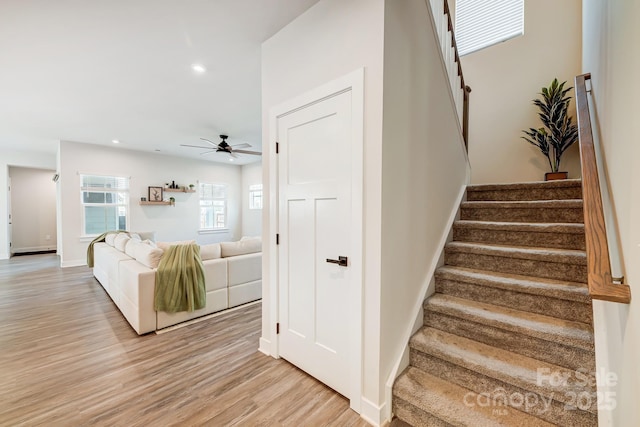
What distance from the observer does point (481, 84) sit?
3.96 metres

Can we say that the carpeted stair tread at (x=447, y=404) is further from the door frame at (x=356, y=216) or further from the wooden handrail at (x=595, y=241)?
the wooden handrail at (x=595, y=241)

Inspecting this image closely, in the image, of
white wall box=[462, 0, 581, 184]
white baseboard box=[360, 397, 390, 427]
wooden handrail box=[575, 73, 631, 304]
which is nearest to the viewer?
wooden handrail box=[575, 73, 631, 304]

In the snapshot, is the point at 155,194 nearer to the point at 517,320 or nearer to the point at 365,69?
the point at 365,69

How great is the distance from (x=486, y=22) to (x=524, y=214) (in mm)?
3306

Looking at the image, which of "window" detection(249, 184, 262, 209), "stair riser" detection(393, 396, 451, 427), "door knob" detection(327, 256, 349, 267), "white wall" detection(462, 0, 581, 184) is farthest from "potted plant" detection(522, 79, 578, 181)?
"window" detection(249, 184, 262, 209)

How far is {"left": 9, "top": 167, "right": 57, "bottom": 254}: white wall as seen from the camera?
24.5 ft

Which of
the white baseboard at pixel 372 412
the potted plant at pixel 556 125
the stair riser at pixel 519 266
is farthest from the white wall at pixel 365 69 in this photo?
the potted plant at pixel 556 125

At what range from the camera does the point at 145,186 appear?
704cm

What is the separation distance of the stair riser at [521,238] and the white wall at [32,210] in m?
11.0

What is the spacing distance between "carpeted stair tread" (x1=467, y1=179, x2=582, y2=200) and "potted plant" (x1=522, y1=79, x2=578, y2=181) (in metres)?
0.82

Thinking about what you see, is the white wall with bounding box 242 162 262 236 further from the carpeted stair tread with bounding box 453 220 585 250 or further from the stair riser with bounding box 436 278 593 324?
the stair riser with bounding box 436 278 593 324

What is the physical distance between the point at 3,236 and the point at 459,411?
10.3m

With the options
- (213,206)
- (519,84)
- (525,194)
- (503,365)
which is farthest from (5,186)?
(519,84)

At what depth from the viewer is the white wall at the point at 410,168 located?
5.41 ft
